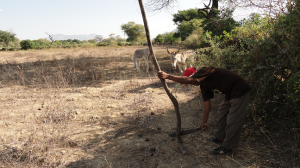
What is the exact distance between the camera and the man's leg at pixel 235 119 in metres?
2.73

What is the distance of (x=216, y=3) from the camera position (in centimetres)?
1027

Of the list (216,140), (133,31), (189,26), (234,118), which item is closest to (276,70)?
(234,118)

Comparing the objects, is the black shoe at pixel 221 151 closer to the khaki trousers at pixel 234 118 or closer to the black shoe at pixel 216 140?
the khaki trousers at pixel 234 118

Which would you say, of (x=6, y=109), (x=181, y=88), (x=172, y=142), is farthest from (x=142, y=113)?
(x=6, y=109)

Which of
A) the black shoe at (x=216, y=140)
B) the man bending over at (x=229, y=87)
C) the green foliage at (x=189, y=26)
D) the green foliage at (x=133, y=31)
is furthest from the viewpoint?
the green foliage at (x=133, y=31)

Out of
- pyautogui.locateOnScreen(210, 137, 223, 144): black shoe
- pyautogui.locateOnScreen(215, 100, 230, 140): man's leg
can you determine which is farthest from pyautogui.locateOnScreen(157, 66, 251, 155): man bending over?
pyautogui.locateOnScreen(210, 137, 223, 144): black shoe

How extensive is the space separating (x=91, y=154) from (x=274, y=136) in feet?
10.8

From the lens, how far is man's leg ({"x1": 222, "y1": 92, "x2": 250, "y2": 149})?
2.73m

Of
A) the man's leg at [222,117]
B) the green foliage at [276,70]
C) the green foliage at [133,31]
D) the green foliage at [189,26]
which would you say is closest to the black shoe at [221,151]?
the man's leg at [222,117]

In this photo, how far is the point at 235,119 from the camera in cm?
280

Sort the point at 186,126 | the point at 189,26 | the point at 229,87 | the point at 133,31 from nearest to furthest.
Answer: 1. the point at 229,87
2. the point at 186,126
3. the point at 189,26
4. the point at 133,31

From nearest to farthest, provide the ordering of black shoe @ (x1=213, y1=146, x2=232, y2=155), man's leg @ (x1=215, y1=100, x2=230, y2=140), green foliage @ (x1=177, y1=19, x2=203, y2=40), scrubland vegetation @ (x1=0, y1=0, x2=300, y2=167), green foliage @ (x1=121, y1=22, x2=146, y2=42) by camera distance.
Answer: scrubland vegetation @ (x1=0, y1=0, x2=300, y2=167) < black shoe @ (x1=213, y1=146, x2=232, y2=155) < man's leg @ (x1=215, y1=100, x2=230, y2=140) < green foliage @ (x1=177, y1=19, x2=203, y2=40) < green foliage @ (x1=121, y1=22, x2=146, y2=42)

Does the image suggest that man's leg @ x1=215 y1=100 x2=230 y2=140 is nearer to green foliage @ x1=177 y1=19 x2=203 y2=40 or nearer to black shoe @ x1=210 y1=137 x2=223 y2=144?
black shoe @ x1=210 y1=137 x2=223 y2=144

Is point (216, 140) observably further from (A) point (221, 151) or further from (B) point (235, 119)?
(B) point (235, 119)
